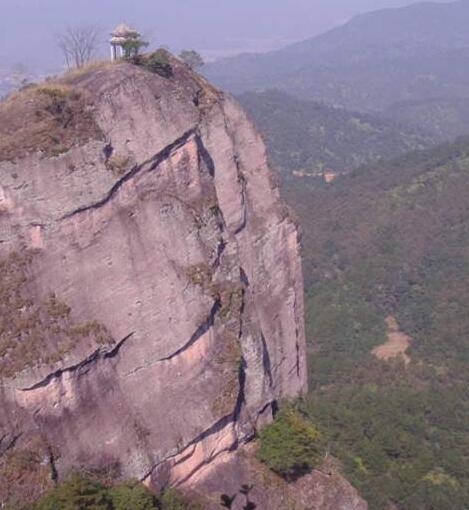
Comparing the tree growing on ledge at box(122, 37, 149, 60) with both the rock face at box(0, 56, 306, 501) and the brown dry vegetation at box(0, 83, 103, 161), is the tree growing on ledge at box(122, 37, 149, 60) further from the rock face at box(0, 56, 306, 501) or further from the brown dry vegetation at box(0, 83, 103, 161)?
the brown dry vegetation at box(0, 83, 103, 161)

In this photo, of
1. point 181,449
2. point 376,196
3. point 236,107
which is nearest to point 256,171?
point 236,107

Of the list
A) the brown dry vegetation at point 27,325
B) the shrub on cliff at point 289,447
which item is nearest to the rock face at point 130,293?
the brown dry vegetation at point 27,325

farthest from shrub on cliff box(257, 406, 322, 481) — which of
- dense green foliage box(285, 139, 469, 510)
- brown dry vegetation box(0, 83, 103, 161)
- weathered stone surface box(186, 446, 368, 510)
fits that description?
brown dry vegetation box(0, 83, 103, 161)

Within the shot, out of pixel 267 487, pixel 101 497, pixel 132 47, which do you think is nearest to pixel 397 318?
pixel 267 487

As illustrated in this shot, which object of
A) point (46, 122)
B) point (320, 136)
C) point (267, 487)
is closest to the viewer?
point (46, 122)

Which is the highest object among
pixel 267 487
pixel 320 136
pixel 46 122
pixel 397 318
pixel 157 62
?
pixel 157 62

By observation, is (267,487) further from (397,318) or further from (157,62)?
(397,318)

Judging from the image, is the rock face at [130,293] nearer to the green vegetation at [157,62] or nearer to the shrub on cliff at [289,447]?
the green vegetation at [157,62]
